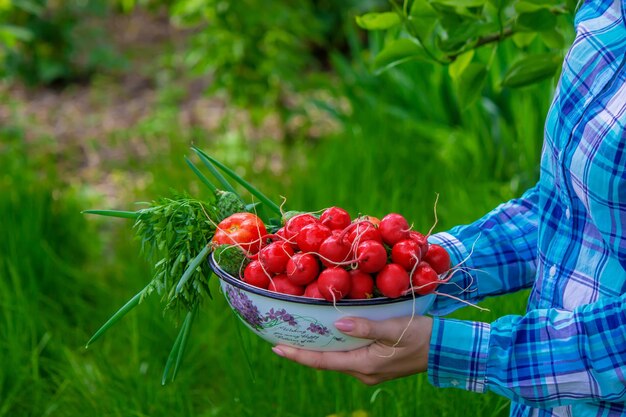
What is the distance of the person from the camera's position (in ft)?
3.46

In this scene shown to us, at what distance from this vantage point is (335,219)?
127 cm

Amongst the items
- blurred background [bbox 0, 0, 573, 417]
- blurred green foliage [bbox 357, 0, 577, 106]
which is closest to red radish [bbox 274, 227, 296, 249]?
blurred background [bbox 0, 0, 573, 417]

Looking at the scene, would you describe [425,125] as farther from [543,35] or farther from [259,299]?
[259,299]

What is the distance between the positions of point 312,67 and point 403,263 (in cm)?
455

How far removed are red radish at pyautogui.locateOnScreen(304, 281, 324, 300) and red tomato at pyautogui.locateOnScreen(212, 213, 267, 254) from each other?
11cm

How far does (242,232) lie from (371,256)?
8.5 inches

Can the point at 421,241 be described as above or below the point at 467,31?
below

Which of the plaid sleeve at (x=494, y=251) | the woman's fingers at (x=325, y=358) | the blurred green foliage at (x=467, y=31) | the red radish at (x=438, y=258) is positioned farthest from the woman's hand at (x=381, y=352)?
the blurred green foliage at (x=467, y=31)

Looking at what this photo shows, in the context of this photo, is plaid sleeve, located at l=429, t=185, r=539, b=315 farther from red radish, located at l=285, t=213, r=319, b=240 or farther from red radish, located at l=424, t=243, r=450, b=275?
red radish, located at l=285, t=213, r=319, b=240

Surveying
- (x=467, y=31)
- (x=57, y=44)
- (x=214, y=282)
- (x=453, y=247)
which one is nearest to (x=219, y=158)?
(x=214, y=282)

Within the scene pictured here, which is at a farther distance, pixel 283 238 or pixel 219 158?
pixel 219 158

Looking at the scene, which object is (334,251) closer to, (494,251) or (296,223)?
(296,223)

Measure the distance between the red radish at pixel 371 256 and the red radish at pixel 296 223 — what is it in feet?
0.35

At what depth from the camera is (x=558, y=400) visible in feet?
3.62
